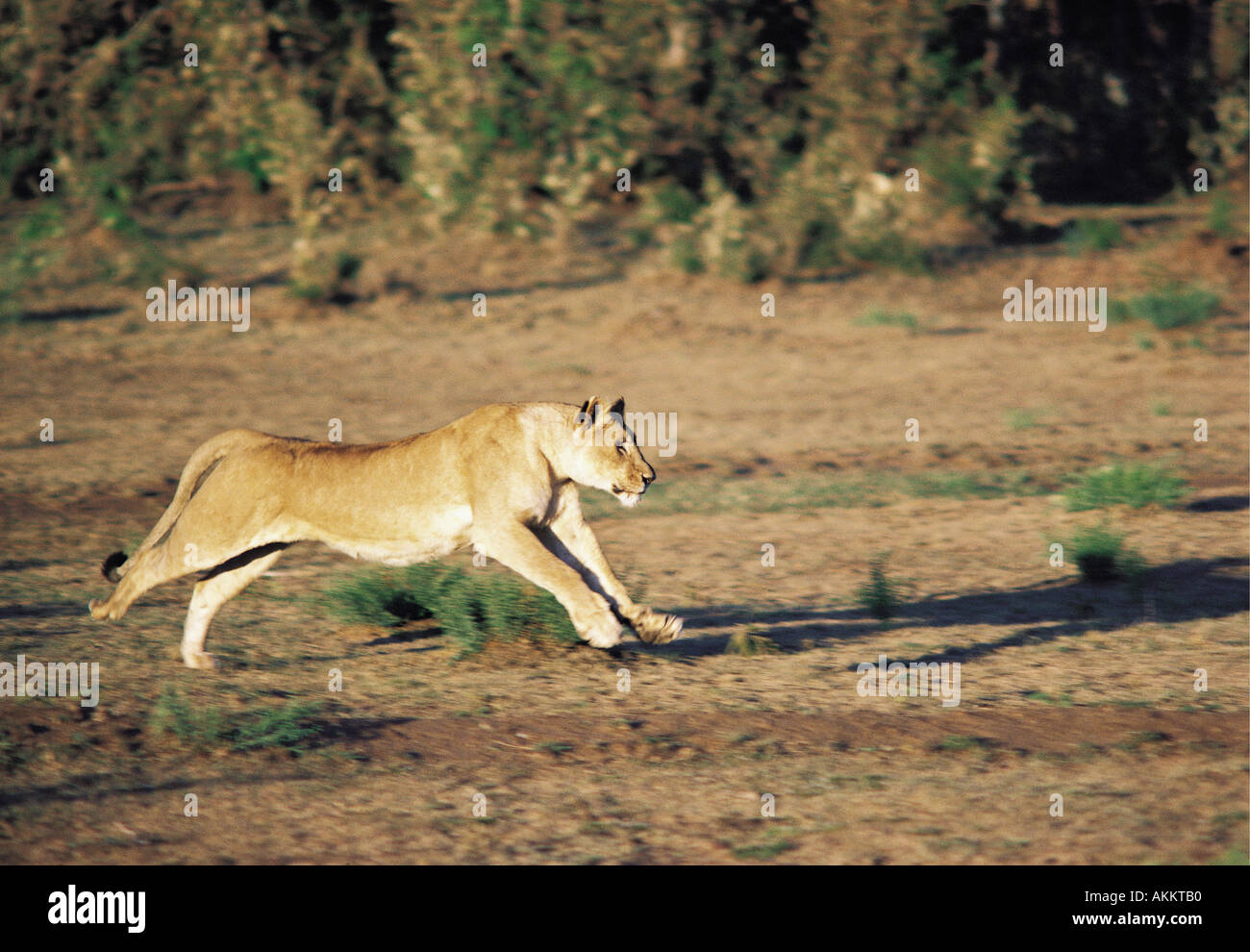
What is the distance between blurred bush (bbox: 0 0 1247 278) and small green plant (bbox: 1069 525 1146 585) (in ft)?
28.3

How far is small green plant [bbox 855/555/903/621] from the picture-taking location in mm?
7133

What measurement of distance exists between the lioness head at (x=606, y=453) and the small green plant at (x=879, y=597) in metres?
1.86

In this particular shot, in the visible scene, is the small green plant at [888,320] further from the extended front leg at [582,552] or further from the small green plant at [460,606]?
the extended front leg at [582,552]

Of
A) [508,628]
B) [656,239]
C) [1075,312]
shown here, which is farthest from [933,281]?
[508,628]

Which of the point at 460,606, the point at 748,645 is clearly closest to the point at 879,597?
the point at 748,645

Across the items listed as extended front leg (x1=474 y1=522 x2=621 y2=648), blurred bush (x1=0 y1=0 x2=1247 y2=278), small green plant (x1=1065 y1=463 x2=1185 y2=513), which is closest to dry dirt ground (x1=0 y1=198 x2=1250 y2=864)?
small green plant (x1=1065 y1=463 x2=1185 y2=513)

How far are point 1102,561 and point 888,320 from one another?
7.20m

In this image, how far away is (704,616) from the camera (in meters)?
7.12

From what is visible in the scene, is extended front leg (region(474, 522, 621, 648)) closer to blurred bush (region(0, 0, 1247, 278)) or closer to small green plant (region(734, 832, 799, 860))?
small green plant (region(734, 832, 799, 860))

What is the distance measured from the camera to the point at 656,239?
17.5m

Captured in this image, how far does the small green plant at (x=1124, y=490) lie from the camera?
9070 mm

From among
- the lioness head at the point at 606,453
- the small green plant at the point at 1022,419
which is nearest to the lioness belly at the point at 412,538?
the lioness head at the point at 606,453

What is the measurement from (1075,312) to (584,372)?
5596 millimetres

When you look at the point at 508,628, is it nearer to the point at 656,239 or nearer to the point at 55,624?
the point at 55,624
